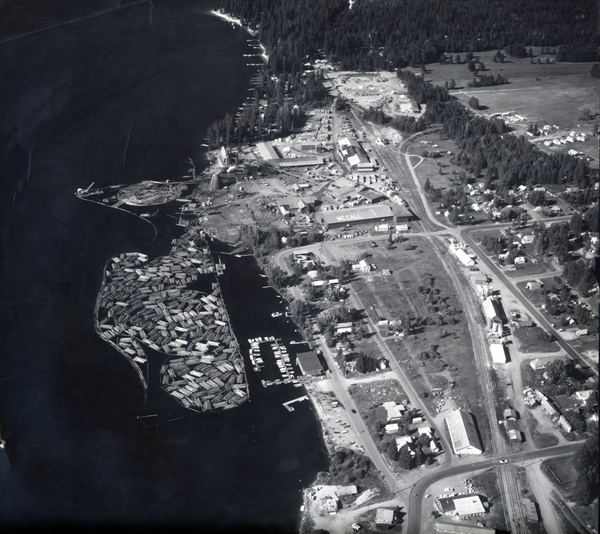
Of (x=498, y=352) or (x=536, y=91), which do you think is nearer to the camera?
(x=498, y=352)

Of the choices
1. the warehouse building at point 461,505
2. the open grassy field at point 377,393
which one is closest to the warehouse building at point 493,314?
the open grassy field at point 377,393

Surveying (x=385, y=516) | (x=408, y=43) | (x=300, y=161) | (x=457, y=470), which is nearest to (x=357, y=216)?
(x=300, y=161)

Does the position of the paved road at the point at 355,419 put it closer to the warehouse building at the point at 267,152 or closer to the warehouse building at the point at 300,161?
the warehouse building at the point at 300,161

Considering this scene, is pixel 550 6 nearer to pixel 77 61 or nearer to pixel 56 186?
pixel 77 61

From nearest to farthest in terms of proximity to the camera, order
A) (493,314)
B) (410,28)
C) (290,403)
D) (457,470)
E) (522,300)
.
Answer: (457,470), (290,403), (493,314), (522,300), (410,28)

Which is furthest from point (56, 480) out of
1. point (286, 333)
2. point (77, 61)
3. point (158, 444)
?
point (77, 61)

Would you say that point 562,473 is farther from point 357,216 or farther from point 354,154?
point 354,154

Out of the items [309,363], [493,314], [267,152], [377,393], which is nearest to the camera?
[377,393]
